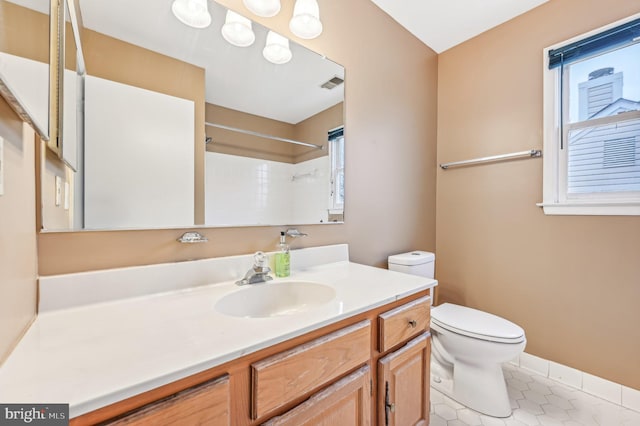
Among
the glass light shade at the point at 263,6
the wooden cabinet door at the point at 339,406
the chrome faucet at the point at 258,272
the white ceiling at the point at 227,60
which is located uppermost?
the glass light shade at the point at 263,6

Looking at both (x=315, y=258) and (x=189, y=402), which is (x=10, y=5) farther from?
(x=315, y=258)

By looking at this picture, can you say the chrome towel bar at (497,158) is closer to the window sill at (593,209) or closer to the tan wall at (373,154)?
the tan wall at (373,154)

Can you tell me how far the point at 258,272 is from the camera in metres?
1.11

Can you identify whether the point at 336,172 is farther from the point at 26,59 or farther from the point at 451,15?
the point at 451,15

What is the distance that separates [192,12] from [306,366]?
4.34 ft

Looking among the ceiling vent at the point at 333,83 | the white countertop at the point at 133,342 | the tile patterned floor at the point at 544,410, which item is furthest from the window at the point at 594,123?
the white countertop at the point at 133,342

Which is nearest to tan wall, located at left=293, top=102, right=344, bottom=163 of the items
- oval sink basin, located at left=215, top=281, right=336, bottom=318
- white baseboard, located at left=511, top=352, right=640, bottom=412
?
oval sink basin, located at left=215, top=281, right=336, bottom=318

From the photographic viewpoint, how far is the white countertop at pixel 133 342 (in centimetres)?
45

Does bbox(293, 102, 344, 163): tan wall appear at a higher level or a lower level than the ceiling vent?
lower

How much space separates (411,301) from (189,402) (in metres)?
0.83

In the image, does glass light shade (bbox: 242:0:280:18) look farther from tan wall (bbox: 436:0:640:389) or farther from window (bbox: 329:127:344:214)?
tan wall (bbox: 436:0:640:389)

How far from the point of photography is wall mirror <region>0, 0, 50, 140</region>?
0.52m

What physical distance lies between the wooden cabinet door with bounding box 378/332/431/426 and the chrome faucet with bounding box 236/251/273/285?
0.54 m

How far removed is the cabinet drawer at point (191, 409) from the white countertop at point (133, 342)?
1.6 inches
